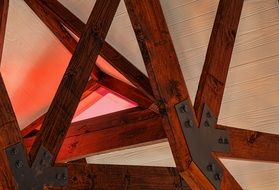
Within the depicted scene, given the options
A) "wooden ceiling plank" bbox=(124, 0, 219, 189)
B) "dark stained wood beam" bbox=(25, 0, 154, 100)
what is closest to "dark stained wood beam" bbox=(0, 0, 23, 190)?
"wooden ceiling plank" bbox=(124, 0, 219, 189)

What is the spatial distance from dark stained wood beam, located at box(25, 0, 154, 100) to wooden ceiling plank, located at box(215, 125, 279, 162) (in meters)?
0.93

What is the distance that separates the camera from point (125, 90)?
3.73m

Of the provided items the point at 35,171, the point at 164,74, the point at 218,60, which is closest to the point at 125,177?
the point at 35,171

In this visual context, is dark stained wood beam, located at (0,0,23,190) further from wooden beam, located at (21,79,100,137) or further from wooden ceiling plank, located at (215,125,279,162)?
wooden beam, located at (21,79,100,137)

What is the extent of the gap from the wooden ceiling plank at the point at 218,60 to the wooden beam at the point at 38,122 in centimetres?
166

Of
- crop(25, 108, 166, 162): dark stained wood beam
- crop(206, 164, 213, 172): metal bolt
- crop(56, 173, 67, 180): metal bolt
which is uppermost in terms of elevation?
crop(25, 108, 166, 162): dark stained wood beam

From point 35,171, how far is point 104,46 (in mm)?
1303

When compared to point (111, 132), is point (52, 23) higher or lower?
higher

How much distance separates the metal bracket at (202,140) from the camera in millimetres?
2213

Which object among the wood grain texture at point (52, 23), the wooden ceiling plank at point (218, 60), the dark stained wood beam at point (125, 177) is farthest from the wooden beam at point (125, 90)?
the wooden ceiling plank at point (218, 60)

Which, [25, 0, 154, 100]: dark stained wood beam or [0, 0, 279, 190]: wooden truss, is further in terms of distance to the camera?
[25, 0, 154, 100]: dark stained wood beam

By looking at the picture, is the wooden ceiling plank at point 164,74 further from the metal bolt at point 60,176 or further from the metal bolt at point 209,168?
the metal bolt at point 60,176

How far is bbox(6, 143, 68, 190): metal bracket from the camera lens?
2199 mm

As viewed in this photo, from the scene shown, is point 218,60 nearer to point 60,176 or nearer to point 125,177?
point 125,177
